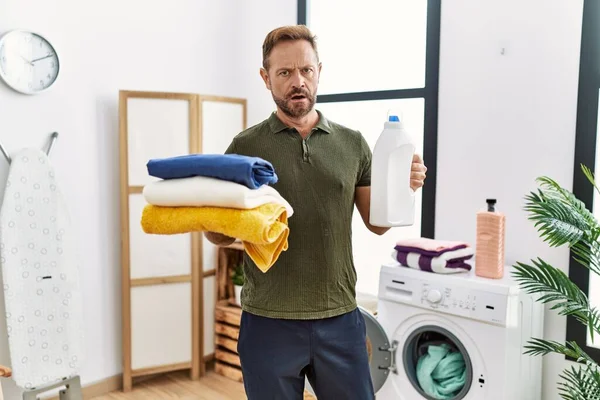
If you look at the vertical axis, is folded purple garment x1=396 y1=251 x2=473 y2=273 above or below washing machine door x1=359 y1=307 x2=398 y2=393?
above

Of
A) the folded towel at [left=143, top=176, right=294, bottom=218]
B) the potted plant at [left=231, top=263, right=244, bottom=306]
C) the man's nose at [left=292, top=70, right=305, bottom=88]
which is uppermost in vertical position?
the man's nose at [left=292, top=70, right=305, bottom=88]

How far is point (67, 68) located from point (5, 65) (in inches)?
12.1

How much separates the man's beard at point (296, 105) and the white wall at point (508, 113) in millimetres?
1352

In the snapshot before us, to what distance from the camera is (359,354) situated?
1.53 meters

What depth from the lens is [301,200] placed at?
4.89 ft

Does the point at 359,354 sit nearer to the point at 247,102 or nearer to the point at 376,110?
the point at 376,110

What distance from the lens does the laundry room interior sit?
58.6 inches

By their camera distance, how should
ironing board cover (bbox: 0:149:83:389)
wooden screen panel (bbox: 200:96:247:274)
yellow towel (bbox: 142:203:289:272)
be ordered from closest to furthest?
yellow towel (bbox: 142:203:289:272)
ironing board cover (bbox: 0:149:83:389)
wooden screen panel (bbox: 200:96:247:274)

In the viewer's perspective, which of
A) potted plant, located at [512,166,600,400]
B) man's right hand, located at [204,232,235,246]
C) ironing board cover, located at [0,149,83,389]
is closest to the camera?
man's right hand, located at [204,232,235,246]

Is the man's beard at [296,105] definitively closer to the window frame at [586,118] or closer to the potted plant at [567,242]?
the potted plant at [567,242]

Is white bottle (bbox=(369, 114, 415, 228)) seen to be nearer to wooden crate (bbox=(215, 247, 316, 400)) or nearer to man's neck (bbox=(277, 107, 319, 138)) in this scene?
man's neck (bbox=(277, 107, 319, 138))

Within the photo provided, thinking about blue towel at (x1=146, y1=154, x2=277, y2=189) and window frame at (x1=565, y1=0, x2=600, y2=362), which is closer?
blue towel at (x1=146, y1=154, x2=277, y2=189)

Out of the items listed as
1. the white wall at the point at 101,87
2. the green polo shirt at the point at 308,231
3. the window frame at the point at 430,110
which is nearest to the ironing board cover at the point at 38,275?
the white wall at the point at 101,87

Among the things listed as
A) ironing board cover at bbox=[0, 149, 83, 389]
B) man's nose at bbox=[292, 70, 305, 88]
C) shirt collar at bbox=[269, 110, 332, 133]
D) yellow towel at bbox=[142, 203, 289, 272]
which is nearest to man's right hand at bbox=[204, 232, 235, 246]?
yellow towel at bbox=[142, 203, 289, 272]
